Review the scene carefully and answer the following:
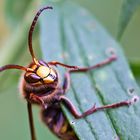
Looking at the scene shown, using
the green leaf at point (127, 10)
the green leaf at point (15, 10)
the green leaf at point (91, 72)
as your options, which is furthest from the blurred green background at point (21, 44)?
the green leaf at point (127, 10)

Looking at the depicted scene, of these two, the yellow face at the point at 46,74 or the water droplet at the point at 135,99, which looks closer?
the yellow face at the point at 46,74

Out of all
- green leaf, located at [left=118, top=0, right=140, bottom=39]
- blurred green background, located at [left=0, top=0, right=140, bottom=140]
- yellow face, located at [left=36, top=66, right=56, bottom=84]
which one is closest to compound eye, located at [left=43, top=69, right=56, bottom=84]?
yellow face, located at [left=36, top=66, right=56, bottom=84]

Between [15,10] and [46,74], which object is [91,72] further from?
[15,10]

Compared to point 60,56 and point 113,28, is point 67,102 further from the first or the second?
point 113,28

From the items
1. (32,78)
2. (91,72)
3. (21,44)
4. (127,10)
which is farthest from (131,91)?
(21,44)

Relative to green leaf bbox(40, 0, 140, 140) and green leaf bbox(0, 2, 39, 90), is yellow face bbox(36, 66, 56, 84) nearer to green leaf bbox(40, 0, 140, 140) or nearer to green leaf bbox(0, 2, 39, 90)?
green leaf bbox(40, 0, 140, 140)

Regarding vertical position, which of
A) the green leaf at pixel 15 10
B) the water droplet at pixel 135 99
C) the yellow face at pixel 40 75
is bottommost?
the water droplet at pixel 135 99

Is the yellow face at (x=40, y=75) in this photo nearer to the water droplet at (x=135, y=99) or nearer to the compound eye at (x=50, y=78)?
the compound eye at (x=50, y=78)
